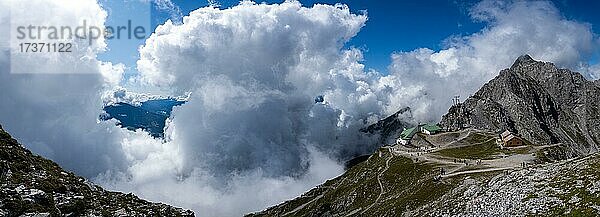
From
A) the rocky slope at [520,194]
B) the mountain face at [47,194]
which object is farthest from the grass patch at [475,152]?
the mountain face at [47,194]

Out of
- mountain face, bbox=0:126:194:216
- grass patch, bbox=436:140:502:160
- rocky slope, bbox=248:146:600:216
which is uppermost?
grass patch, bbox=436:140:502:160

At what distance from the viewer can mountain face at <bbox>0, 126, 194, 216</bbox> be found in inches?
1367

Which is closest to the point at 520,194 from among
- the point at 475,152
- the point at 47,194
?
the point at 47,194

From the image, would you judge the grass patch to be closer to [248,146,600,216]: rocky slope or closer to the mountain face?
[248,146,600,216]: rocky slope

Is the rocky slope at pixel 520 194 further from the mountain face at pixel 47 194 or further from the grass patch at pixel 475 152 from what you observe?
the mountain face at pixel 47 194

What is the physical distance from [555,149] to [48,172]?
151 meters

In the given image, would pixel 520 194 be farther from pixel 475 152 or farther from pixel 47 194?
pixel 475 152

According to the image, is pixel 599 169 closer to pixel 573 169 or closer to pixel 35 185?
pixel 573 169

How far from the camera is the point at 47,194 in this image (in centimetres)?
3800

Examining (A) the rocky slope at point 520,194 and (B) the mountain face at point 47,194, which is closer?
(B) the mountain face at point 47,194

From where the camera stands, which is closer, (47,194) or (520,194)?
(47,194)

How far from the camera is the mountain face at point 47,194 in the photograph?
3472 cm

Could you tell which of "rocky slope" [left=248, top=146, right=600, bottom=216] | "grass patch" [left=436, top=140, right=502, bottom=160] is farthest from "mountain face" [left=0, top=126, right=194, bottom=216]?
"grass patch" [left=436, top=140, right=502, bottom=160]

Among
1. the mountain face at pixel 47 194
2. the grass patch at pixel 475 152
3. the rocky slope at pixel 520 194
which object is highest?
the grass patch at pixel 475 152
